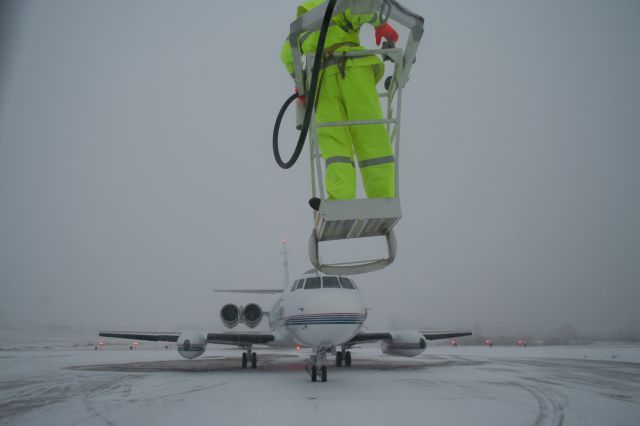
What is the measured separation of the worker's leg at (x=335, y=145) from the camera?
325 cm

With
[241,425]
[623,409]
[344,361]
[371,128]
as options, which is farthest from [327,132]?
[344,361]

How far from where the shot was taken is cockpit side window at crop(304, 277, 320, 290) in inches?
440

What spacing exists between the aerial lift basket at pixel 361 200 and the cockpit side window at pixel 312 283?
7.72 metres

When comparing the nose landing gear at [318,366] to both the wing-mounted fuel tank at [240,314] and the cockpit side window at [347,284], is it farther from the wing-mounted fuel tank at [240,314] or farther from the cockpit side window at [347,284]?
the wing-mounted fuel tank at [240,314]

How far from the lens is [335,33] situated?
356 cm

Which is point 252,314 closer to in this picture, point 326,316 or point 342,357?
point 342,357

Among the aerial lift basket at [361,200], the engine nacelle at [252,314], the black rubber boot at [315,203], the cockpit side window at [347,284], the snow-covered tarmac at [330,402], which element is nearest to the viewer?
the aerial lift basket at [361,200]

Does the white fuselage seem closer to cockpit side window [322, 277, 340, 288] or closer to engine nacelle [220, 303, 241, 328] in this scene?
cockpit side window [322, 277, 340, 288]

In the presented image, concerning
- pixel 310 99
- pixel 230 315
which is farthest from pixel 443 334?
pixel 310 99

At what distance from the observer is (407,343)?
15039 mm

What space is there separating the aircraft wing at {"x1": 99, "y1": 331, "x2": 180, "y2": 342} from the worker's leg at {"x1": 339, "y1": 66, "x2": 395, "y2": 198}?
16.2 meters

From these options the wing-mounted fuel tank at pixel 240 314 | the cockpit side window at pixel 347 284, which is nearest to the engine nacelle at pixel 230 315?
the wing-mounted fuel tank at pixel 240 314

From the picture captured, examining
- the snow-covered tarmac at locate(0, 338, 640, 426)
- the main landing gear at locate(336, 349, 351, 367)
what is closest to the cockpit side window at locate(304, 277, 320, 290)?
the snow-covered tarmac at locate(0, 338, 640, 426)

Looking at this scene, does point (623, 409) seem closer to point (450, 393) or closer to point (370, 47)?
point (450, 393)
